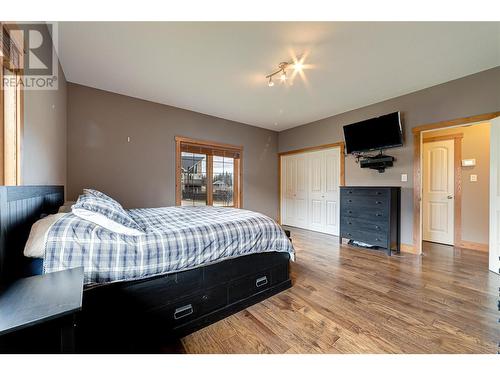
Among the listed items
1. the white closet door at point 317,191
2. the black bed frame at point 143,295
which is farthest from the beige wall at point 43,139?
the white closet door at point 317,191

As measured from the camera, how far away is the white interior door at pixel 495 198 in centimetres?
250

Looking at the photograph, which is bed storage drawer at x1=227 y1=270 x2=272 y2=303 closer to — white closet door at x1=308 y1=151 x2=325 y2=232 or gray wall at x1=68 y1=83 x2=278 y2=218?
gray wall at x1=68 y1=83 x2=278 y2=218

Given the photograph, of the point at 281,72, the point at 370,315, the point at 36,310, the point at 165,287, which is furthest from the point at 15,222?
the point at 281,72

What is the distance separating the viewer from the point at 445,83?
2963 millimetres

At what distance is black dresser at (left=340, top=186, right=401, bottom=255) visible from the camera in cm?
322

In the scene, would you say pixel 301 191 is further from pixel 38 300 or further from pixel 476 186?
pixel 38 300

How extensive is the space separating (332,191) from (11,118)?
14.8ft

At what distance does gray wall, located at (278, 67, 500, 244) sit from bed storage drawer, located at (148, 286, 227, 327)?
127 inches

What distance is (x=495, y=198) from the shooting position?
255cm

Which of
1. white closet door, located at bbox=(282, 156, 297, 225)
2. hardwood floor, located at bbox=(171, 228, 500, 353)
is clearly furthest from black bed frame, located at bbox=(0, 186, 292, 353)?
white closet door, located at bbox=(282, 156, 297, 225)

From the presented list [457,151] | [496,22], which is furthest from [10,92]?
[457,151]
